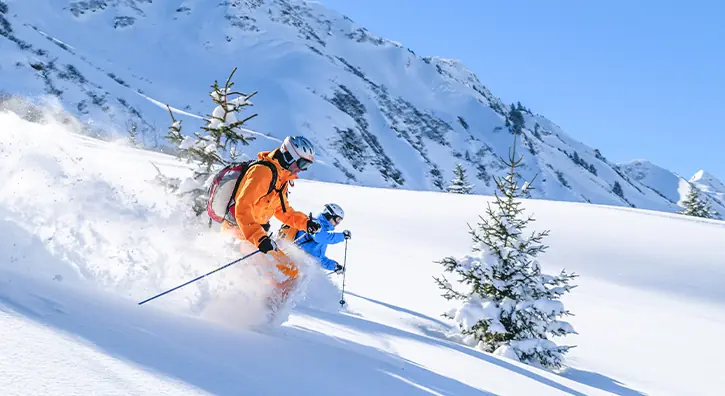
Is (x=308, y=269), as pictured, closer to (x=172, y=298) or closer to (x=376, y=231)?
(x=172, y=298)

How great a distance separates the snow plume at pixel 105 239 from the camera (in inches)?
183

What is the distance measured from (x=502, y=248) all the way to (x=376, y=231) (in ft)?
32.9

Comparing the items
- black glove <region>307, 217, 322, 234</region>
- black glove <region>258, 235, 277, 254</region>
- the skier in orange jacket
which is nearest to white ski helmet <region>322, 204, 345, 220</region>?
black glove <region>307, 217, 322, 234</region>

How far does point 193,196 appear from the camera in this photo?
730 centimetres

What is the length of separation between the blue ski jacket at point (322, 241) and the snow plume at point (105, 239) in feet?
8.53

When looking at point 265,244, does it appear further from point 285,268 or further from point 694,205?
point 694,205

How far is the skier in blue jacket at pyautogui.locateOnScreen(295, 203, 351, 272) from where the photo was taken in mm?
8258

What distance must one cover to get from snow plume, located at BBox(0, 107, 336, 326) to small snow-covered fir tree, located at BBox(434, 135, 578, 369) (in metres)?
6.14

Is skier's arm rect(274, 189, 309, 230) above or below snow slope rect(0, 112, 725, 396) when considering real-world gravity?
above

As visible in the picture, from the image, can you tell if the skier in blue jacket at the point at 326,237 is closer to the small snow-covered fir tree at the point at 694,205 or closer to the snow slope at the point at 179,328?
the snow slope at the point at 179,328

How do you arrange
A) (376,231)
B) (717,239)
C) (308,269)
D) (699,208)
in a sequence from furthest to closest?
(699,208) < (376,231) < (717,239) < (308,269)

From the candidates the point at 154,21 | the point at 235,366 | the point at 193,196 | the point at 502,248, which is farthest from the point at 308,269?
A: the point at 154,21

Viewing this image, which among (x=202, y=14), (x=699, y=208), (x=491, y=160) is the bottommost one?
(x=699, y=208)

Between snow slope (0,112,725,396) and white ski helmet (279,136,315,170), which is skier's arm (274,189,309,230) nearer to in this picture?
white ski helmet (279,136,315,170)
